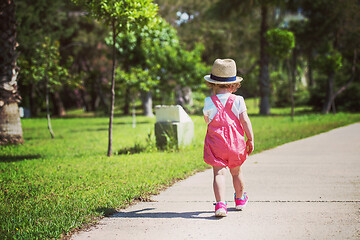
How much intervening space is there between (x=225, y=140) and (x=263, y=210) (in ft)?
2.92

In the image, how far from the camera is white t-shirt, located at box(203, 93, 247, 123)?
4.12 meters

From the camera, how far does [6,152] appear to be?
1006 cm

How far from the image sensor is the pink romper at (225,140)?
13.4 ft

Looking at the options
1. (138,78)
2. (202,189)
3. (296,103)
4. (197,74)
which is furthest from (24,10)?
(202,189)

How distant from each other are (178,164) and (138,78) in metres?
13.6

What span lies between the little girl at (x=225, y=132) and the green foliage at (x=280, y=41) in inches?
556

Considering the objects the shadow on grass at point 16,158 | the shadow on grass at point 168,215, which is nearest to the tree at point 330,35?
the shadow on grass at point 16,158

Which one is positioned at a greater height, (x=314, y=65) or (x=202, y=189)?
(x=314, y=65)

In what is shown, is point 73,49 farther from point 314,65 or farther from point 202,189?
point 202,189

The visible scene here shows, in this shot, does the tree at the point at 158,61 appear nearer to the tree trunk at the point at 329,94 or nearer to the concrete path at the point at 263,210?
the tree trunk at the point at 329,94

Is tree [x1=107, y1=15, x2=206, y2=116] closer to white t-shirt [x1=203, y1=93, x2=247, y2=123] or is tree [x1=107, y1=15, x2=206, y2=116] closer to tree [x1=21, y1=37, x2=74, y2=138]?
tree [x1=21, y1=37, x2=74, y2=138]

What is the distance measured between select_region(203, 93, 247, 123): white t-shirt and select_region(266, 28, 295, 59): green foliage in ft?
46.5

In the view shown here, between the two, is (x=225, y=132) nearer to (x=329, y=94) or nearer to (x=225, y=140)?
(x=225, y=140)

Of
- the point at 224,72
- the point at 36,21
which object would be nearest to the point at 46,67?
the point at 224,72
